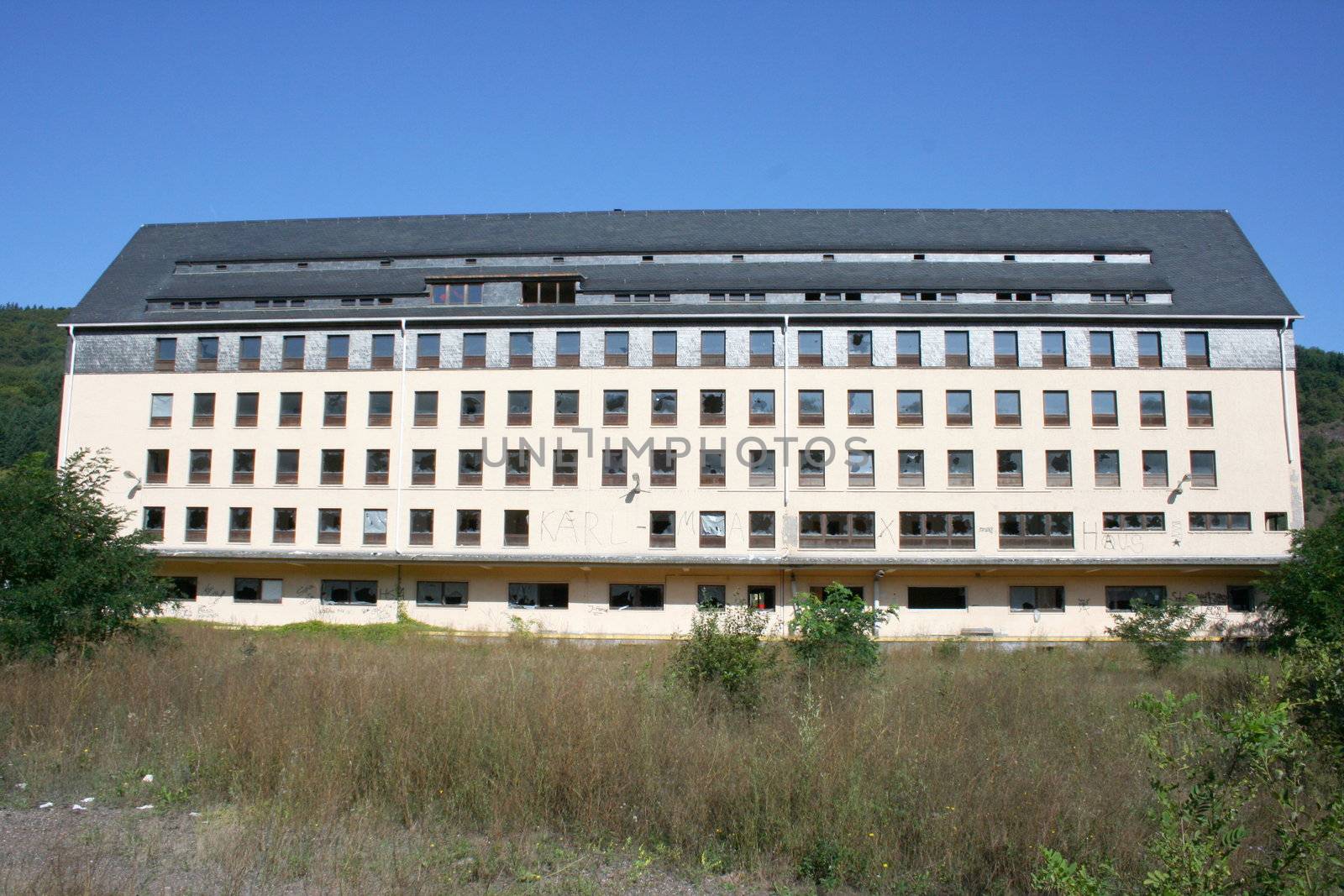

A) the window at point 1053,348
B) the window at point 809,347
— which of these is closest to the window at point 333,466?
the window at point 809,347

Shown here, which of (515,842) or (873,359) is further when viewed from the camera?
(873,359)

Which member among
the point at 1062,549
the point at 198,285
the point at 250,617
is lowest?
the point at 250,617

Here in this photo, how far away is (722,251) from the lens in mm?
40656

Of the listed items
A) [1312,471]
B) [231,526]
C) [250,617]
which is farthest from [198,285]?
[1312,471]

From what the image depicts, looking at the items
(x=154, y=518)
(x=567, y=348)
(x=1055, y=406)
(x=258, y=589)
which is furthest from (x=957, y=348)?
(x=154, y=518)

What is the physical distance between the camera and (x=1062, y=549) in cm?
3556

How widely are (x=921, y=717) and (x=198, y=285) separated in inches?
1580

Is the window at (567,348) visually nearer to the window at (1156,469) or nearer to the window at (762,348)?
the window at (762,348)

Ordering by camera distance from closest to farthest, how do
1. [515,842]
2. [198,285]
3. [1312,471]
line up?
[515,842] → [198,285] → [1312,471]

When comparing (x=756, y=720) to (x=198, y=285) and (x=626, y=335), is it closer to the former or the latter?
(x=626, y=335)

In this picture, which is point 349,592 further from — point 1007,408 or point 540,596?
point 1007,408

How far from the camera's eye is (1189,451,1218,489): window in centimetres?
3584

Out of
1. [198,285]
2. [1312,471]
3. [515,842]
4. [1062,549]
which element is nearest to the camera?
[515,842]

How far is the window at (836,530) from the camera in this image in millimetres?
35656
